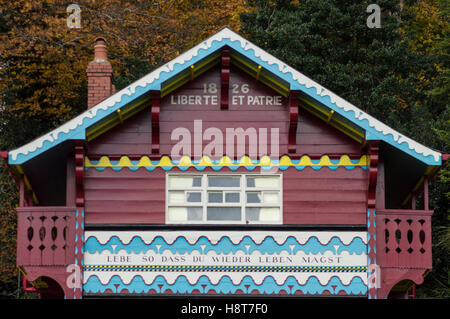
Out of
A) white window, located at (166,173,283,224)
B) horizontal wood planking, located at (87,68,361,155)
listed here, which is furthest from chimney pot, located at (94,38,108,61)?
white window, located at (166,173,283,224)

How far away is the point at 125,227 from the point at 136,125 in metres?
2.40

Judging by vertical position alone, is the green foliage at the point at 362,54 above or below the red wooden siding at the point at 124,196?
above

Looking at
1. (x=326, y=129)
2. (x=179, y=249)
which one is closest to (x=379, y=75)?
(x=326, y=129)

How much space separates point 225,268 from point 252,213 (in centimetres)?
140

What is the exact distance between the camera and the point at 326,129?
20.6m

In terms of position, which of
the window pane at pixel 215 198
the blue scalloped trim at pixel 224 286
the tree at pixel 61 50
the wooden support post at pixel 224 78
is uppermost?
the tree at pixel 61 50

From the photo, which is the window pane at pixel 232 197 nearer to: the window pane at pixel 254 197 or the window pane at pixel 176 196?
the window pane at pixel 254 197

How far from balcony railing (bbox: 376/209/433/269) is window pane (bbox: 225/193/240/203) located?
3.18 metres

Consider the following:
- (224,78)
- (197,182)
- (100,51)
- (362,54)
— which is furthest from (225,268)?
(362,54)

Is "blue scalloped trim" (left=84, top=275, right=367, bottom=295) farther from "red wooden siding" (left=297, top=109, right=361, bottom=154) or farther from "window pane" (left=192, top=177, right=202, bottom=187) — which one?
"red wooden siding" (left=297, top=109, right=361, bottom=154)

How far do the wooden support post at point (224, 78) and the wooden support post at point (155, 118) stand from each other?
1488mm

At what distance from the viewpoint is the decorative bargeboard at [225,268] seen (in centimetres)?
1980

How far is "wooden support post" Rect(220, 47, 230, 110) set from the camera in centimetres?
2031

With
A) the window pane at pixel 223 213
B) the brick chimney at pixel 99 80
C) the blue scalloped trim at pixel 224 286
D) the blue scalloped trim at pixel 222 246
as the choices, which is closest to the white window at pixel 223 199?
the window pane at pixel 223 213
